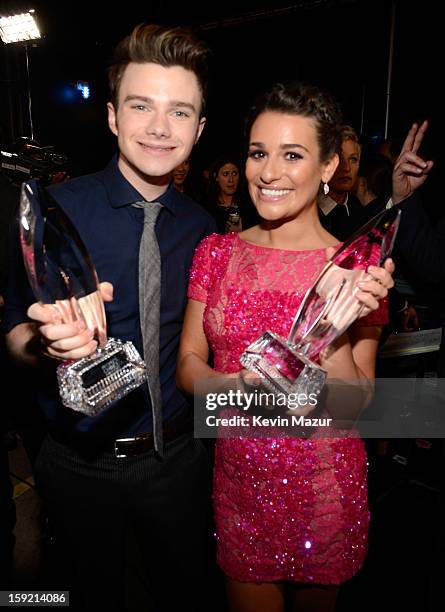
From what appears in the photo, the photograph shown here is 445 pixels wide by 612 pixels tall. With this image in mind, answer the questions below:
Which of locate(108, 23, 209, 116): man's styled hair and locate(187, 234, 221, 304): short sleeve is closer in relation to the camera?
locate(108, 23, 209, 116): man's styled hair

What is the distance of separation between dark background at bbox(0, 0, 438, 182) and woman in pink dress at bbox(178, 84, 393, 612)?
568 centimetres

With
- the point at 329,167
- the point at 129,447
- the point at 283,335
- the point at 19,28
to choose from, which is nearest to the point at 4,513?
the point at 129,447

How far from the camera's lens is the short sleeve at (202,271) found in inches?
60.8

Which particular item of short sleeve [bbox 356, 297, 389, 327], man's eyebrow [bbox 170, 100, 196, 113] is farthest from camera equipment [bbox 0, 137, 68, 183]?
short sleeve [bbox 356, 297, 389, 327]

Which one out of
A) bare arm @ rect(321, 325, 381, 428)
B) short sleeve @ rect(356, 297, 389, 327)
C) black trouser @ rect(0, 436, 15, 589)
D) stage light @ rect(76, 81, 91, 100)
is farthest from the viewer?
stage light @ rect(76, 81, 91, 100)

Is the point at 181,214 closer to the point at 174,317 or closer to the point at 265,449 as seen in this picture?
the point at 174,317

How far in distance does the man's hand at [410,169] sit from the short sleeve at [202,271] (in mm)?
983

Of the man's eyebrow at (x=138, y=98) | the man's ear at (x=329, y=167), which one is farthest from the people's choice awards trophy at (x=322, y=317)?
the man's eyebrow at (x=138, y=98)

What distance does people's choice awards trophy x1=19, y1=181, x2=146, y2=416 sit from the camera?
0.98m

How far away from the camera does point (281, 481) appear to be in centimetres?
145

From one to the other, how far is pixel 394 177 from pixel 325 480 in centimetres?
135

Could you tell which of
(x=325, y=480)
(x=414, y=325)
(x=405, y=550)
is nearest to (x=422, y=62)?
(x=414, y=325)

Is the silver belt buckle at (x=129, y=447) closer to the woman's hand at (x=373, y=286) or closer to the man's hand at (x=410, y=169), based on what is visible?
the woman's hand at (x=373, y=286)

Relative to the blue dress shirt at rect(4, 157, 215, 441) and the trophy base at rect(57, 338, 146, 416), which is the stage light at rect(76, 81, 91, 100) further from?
the trophy base at rect(57, 338, 146, 416)
